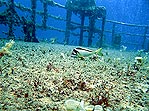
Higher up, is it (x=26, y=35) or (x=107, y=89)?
(x=26, y=35)

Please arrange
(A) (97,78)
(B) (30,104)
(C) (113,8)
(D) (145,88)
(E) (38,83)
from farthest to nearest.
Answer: (C) (113,8) < (A) (97,78) < (D) (145,88) < (E) (38,83) < (B) (30,104)

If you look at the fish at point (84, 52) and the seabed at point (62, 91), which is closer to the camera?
the seabed at point (62, 91)

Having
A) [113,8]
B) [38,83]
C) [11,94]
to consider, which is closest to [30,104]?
[11,94]

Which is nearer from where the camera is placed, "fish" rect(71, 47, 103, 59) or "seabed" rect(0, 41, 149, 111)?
"seabed" rect(0, 41, 149, 111)

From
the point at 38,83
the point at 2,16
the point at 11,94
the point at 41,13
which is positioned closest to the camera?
the point at 11,94

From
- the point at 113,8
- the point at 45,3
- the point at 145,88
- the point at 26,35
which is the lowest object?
the point at 145,88

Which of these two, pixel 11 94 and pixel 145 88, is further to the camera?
pixel 145 88

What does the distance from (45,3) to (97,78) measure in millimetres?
8840

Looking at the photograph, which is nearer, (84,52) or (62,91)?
(62,91)

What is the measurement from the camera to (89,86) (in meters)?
3.21

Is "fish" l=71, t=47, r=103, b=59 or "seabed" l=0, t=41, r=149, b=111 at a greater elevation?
"fish" l=71, t=47, r=103, b=59

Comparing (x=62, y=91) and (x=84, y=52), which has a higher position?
(x=84, y=52)

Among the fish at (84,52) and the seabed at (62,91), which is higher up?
the fish at (84,52)

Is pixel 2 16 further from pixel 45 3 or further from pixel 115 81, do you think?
pixel 115 81
